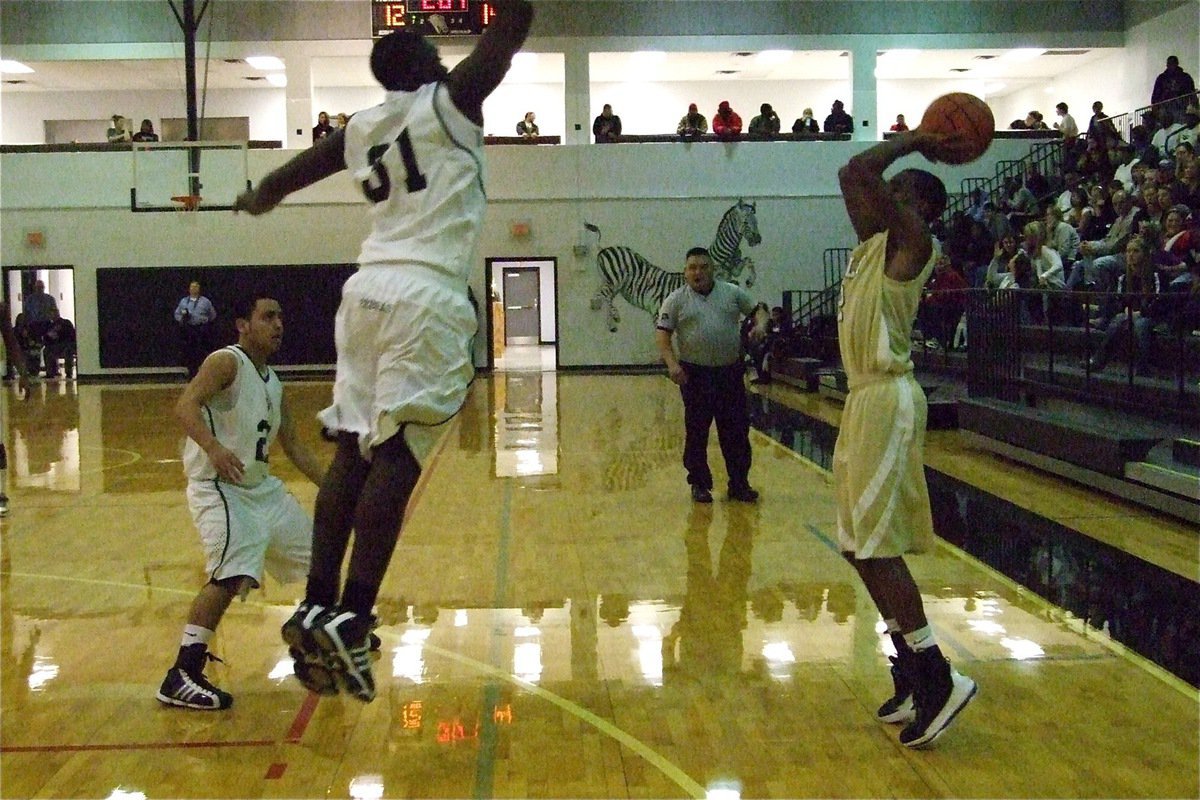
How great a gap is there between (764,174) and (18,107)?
1772cm

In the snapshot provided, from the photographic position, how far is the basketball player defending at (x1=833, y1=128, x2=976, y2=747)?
405 centimetres

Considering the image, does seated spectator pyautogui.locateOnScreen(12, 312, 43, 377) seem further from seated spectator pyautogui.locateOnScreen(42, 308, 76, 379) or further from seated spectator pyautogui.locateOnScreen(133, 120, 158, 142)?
seated spectator pyautogui.locateOnScreen(133, 120, 158, 142)

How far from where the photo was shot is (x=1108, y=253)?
1405 cm

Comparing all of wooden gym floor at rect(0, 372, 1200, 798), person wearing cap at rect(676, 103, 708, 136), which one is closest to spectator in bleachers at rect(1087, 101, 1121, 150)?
person wearing cap at rect(676, 103, 708, 136)

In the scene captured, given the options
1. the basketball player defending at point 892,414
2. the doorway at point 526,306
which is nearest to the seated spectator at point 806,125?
the doorway at point 526,306

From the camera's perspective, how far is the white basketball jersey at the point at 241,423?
4.86 m

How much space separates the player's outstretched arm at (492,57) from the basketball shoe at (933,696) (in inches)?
88.7

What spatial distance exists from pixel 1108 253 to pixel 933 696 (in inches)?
448

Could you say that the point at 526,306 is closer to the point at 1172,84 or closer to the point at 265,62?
the point at 265,62

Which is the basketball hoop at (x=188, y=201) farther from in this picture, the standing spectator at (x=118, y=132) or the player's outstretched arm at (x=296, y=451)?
the player's outstretched arm at (x=296, y=451)

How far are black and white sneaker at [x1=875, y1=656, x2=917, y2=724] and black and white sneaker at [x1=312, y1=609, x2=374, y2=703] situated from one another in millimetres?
1812

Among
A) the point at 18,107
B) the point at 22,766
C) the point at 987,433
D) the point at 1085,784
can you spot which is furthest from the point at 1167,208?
the point at 18,107

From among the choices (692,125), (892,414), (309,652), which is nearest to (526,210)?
(692,125)

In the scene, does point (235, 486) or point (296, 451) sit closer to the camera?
point (235, 486)
